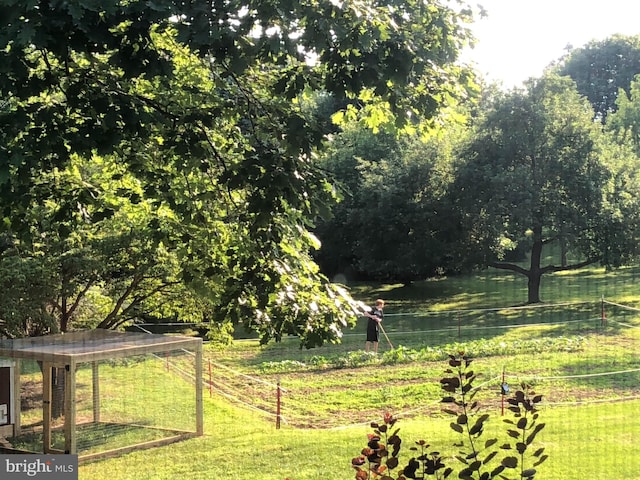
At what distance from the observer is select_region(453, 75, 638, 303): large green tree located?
14.7m

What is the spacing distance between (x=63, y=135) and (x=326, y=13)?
964 mm

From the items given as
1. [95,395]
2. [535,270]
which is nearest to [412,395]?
[95,395]

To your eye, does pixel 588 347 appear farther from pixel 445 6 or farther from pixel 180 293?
pixel 445 6

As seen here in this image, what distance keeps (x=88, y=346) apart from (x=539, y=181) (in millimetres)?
11759

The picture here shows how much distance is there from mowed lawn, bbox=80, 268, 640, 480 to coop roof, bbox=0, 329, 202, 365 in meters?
0.70

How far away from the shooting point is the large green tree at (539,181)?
1466 centimetres

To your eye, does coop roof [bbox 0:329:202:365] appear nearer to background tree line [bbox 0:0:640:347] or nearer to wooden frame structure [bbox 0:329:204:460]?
wooden frame structure [bbox 0:329:204:460]

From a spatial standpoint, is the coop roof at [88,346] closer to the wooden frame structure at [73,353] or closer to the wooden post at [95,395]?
the wooden frame structure at [73,353]

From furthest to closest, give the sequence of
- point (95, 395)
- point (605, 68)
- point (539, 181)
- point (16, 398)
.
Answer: point (605, 68), point (539, 181), point (95, 395), point (16, 398)

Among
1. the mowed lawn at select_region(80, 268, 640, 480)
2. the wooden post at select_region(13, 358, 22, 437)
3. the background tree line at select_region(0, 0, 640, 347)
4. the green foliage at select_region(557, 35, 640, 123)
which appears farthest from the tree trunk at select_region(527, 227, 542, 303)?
the green foliage at select_region(557, 35, 640, 123)

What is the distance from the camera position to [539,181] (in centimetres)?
1490

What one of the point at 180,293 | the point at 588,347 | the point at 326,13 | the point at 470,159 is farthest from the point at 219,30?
the point at 470,159

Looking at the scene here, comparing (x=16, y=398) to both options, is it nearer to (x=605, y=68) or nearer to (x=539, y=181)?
(x=539, y=181)

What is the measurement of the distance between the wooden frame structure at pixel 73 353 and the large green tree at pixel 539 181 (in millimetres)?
10484
